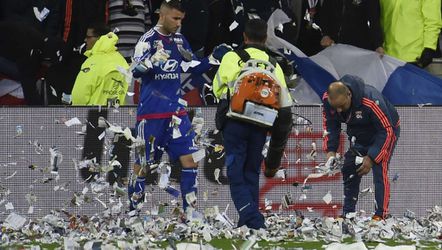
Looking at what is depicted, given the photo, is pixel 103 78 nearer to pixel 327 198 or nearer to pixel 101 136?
pixel 101 136

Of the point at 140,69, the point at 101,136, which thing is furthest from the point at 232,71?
the point at 101,136

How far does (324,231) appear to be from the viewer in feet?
40.9

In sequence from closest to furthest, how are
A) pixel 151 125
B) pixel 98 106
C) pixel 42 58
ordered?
pixel 151 125 → pixel 98 106 → pixel 42 58

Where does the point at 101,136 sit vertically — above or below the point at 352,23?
below

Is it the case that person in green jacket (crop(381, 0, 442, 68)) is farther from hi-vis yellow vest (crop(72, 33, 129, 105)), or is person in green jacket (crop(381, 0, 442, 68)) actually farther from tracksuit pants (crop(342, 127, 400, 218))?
hi-vis yellow vest (crop(72, 33, 129, 105))

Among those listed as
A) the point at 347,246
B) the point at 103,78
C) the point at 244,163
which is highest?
the point at 103,78

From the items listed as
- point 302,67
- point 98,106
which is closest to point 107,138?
point 98,106

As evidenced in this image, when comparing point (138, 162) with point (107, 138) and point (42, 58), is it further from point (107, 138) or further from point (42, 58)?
point (42, 58)

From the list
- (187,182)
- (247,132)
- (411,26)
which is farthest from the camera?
(411,26)

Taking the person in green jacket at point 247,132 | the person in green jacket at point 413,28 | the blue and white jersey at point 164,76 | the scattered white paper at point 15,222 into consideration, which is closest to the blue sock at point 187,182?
the blue and white jersey at point 164,76

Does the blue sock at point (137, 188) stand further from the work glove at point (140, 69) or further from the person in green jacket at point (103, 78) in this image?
the person in green jacket at point (103, 78)

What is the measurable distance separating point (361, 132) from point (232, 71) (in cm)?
220

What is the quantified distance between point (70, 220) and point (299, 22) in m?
4.31

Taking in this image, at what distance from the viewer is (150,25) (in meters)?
16.1
